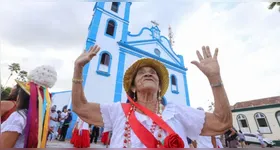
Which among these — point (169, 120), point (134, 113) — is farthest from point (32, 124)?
point (169, 120)

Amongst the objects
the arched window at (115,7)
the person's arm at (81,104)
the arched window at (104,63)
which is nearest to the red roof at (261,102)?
the arched window at (104,63)

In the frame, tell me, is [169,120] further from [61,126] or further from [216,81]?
[61,126]

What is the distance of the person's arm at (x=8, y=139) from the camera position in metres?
1.15

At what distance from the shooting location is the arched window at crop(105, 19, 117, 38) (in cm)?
972

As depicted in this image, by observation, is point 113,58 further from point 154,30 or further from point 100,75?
point 154,30

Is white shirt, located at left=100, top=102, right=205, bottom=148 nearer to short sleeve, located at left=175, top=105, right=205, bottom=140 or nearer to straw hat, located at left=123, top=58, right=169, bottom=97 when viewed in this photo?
short sleeve, located at left=175, top=105, right=205, bottom=140

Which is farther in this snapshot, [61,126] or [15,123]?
[61,126]

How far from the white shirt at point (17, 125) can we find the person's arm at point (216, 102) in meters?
1.51

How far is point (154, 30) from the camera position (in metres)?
12.6

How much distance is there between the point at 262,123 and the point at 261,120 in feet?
0.96

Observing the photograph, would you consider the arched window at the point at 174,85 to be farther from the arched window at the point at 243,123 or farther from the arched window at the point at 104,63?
the arched window at the point at 243,123

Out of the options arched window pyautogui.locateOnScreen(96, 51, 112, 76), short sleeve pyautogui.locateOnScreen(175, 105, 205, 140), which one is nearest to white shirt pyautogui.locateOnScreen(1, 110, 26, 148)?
short sleeve pyautogui.locateOnScreen(175, 105, 205, 140)

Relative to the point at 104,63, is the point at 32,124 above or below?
below

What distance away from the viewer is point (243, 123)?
1580 cm
